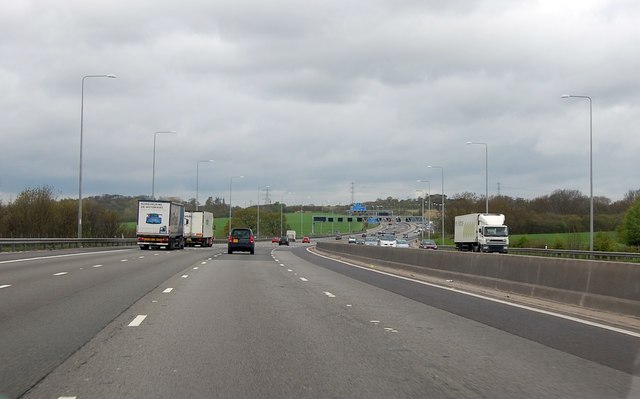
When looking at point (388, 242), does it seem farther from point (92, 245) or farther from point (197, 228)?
point (92, 245)

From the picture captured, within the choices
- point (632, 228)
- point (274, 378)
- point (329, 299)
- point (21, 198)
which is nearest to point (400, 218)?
point (632, 228)

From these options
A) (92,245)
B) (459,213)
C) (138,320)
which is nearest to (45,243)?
(92,245)

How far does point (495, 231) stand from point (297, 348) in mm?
47300

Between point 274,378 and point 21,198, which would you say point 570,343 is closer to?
point 274,378

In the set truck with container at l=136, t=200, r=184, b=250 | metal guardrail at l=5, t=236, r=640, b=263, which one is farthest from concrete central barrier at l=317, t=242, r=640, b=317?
truck with container at l=136, t=200, r=184, b=250

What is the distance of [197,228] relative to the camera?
6944cm

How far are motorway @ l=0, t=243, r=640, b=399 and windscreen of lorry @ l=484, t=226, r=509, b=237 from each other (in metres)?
39.1

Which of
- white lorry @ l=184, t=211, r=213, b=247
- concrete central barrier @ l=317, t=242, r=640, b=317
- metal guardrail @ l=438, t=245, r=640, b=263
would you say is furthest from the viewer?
white lorry @ l=184, t=211, r=213, b=247

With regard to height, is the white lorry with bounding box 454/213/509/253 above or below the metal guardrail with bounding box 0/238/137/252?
above

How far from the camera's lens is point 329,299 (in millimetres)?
16500

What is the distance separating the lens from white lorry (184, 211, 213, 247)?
68125mm

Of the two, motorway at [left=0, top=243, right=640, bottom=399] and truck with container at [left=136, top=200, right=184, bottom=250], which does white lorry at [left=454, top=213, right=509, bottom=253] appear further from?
motorway at [left=0, top=243, right=640, bottom=399]

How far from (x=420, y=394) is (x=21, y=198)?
78.9 metres

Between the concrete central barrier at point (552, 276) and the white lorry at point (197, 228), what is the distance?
152 ft
